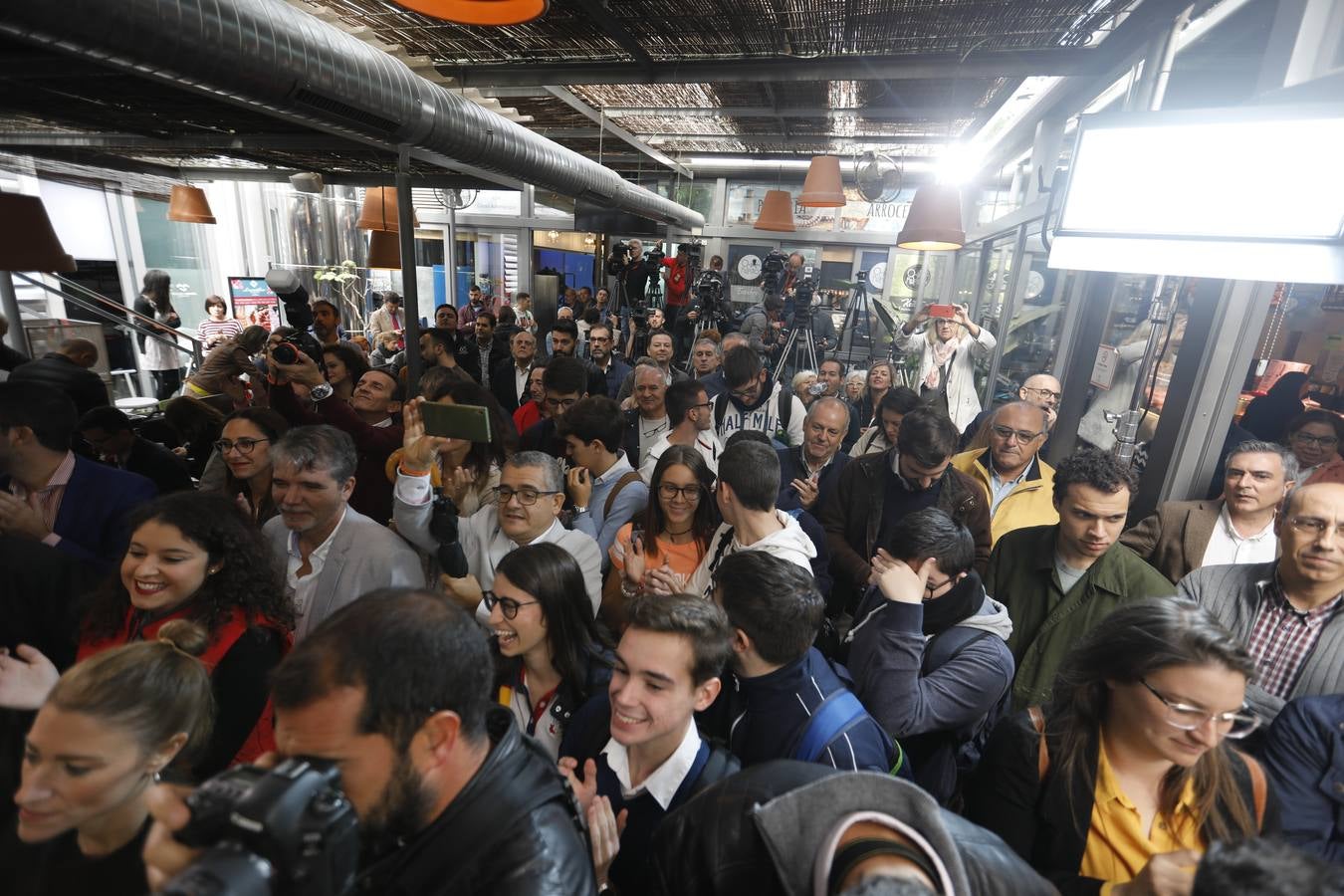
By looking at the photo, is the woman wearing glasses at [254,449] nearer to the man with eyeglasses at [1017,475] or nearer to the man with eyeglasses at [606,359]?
the man with eyeglasses at [606,359]

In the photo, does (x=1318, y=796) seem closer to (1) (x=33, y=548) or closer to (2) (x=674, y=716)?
(2) (x=674, y=716)

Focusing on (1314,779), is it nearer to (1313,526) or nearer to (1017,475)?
(1313,526)

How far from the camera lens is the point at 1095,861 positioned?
46.4 inches

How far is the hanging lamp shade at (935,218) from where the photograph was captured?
10.9 ft

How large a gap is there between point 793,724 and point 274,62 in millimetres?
2712

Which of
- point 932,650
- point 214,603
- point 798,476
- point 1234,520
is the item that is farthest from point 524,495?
point 1234,520

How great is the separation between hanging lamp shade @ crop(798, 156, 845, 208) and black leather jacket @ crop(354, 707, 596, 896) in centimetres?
429

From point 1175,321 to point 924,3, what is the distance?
201cm

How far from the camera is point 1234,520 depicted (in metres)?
2.16

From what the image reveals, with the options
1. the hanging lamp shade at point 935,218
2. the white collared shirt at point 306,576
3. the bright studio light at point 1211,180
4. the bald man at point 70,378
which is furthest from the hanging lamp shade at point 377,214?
the bright studio light at point 1211,180

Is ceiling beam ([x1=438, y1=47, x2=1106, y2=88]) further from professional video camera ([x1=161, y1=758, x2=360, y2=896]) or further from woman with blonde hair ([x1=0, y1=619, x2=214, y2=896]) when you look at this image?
professional video camera ([x1=161, y1=758, x2=360, y2=896])

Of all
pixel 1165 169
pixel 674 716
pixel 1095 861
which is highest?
pixel 1165 169

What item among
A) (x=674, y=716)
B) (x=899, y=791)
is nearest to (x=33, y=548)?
(x=674, y=716)

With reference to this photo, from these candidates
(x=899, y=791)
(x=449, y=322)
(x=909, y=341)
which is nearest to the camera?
(x=899, y=791)
